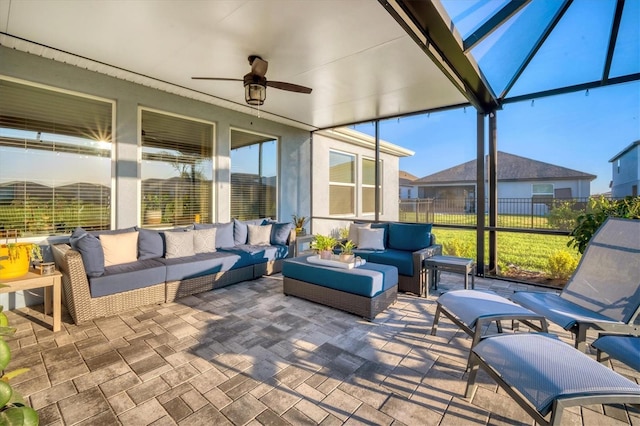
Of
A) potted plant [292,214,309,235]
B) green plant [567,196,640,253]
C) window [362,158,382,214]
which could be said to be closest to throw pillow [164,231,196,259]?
potted plant [292,214,309,235]

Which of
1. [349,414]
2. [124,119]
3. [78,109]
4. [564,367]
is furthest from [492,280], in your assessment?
[78,109]

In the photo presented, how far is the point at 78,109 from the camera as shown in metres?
4.27

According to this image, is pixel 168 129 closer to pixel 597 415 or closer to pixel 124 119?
pixel 124 119

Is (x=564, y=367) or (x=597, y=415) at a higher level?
(x=564, y=367)

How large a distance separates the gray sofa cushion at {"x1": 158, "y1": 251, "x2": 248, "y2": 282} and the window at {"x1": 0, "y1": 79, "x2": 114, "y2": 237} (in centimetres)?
141

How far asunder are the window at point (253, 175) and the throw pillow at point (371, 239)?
2.69 m

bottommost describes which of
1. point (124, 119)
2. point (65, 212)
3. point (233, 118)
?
point (65, 212)

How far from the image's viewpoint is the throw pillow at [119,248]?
3.87 m

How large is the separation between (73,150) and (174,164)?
143 centimetres

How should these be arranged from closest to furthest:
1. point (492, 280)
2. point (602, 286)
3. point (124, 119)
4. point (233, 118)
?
point (602, 286) < point (124, 119) < point (492, 280) < point (233, 118)

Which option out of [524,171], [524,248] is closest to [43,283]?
[524,248]

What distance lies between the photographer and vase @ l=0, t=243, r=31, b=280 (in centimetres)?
300

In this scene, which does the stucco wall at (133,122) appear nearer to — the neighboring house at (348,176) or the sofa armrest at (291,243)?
the neighboring house at (348,176)

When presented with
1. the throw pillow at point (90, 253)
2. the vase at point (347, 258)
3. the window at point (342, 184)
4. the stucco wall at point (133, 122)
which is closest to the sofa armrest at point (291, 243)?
the stucco wall at point (133, 122)
